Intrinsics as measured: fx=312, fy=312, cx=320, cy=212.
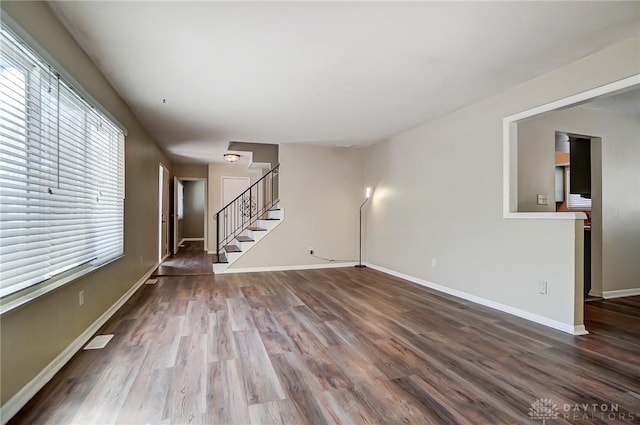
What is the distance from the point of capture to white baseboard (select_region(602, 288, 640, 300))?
4141 mm

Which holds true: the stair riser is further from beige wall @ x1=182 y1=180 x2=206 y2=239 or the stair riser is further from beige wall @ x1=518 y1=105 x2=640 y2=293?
beige wall @ x1=182 y1=180 x2=206 y2=239

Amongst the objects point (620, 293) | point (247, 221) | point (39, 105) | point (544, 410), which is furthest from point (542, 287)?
point (247, 221)

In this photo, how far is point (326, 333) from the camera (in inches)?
112

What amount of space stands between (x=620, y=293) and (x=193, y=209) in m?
11.6

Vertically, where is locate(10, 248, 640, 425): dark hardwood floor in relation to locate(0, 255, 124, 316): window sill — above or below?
below

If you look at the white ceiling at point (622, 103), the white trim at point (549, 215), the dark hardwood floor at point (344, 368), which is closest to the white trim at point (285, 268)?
the dark hardwood floor at point (344, 368)

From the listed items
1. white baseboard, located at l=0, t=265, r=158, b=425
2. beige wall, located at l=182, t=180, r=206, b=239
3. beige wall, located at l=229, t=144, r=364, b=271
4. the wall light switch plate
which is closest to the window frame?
white baseboard, located at l=0, t=265, r=158, b=425

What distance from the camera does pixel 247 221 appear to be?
28.6 ft

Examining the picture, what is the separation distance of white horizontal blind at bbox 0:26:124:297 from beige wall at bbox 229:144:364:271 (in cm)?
320

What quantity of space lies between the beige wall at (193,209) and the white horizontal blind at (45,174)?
882 cm

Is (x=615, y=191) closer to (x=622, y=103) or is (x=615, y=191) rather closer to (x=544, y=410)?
(x=622, y=103)

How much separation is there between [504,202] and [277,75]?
2.81 m

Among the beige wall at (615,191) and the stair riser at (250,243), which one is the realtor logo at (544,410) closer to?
the beige wall at (615,191)

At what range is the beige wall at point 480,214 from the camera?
2.91 m
